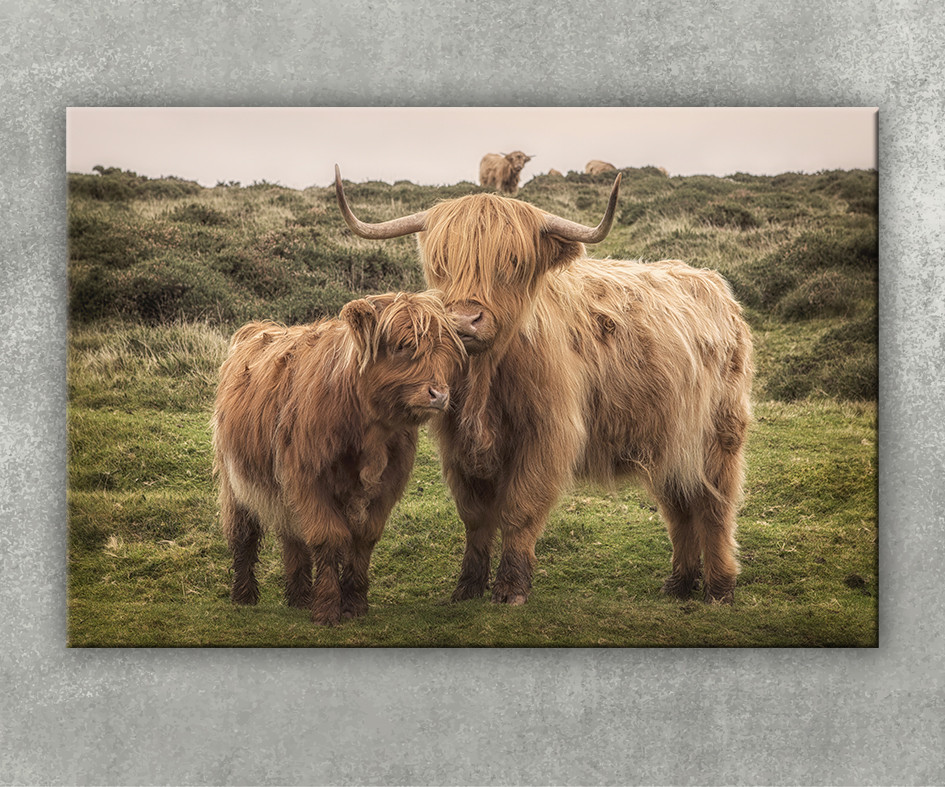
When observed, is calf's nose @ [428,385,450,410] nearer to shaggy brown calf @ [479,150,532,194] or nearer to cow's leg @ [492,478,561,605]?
cow's leg @ [492,478,561,605]

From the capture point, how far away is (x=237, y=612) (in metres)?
4.77

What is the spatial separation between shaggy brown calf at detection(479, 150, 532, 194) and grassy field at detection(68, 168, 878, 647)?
8 cm

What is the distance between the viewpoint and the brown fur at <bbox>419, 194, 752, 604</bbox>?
4.61m

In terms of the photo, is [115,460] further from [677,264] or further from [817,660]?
[817,660]

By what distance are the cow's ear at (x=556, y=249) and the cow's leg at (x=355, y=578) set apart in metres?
1.27

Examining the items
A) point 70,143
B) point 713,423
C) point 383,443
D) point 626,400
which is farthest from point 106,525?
point 713,423

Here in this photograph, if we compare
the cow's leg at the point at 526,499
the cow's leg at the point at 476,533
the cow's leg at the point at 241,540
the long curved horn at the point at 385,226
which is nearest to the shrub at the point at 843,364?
the cow's leg at the point at 526,499

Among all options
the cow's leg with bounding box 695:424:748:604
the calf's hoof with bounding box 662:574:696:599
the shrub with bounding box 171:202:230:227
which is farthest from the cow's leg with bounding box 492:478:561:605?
the shrub with bounding box 171:202:230:227

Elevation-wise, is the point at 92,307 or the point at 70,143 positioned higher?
the point at 70,143

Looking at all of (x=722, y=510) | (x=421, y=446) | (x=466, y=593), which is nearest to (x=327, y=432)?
(x=421, y=446)

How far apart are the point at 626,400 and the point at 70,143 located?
2.42 metres

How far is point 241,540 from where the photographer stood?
190 inches

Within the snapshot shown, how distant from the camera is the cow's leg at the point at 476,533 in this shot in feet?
15.8

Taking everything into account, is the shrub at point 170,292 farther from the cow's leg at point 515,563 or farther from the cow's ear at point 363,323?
the cow's leg at point 515,563
